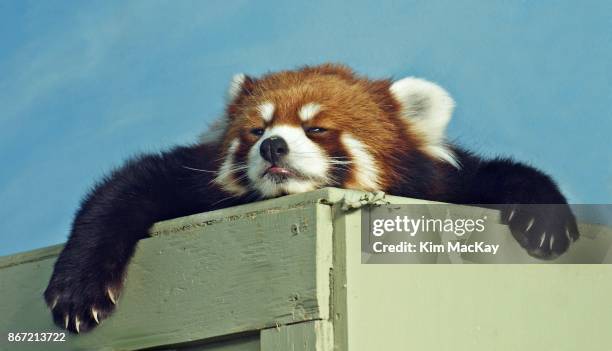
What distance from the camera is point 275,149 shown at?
4.11 meters

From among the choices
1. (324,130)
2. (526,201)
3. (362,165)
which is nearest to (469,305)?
(526,201)

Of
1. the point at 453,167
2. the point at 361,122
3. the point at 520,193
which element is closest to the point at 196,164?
the point at 361,122

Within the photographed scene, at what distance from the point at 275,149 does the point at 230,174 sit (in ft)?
1.46

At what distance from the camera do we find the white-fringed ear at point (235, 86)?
16.5ft

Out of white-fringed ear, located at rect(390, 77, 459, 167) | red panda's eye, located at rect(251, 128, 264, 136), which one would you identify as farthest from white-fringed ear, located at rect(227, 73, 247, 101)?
white-fringed ear, located at rect(390, 77, 459, 167)

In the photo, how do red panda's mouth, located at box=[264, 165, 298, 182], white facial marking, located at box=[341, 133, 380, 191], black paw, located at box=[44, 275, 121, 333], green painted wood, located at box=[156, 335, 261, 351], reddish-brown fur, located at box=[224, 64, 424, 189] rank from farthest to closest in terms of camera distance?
reddish-brown fur, located at box=[224, 64, 424, 189] → white facial marking, located at box=[341, 133, 380, 191] → red panda's mouth, located at box=[264, 165, 298, 182] → black paw, located at box=[44, 275, 121, 333] → green painted wood, located at box=[156, 335, 261, 351]

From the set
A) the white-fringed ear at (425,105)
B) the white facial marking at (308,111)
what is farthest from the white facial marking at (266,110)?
the white-fringed ear at (425,105)

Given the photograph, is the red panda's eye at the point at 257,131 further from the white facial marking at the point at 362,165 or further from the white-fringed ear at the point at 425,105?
the white-fringed ear at the point at 425,105

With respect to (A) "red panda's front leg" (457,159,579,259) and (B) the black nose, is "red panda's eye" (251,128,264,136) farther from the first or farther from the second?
(A) "red panda's front leg" (457,159,579,259)

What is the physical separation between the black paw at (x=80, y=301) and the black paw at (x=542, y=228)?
65.1 inches

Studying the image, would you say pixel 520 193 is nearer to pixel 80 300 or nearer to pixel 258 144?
pixel 258 144

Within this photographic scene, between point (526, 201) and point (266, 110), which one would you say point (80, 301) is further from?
point (526, 201)

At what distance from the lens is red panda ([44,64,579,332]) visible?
3.95 m

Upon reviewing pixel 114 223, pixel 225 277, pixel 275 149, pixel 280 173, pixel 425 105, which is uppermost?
pixel 425 105
